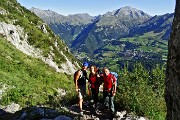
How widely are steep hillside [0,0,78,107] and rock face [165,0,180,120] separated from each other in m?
13.4

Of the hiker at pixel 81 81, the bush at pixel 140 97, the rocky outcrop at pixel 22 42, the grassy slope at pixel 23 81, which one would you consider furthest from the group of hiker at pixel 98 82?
the rocky outcrop at pixel 22 42

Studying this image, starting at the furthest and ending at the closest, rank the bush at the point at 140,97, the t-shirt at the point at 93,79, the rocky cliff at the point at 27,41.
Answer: the rocky cliff at the point at 27,41 → the t-shirt at the point at 93,79 → the bush at the point at 140,97

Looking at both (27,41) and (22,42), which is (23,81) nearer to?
(22,42)

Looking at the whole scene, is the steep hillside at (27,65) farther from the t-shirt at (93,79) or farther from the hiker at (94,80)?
the t-shirt at (93,79)

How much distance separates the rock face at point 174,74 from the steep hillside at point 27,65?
529 inches

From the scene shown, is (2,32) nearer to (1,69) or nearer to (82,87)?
(1,69)

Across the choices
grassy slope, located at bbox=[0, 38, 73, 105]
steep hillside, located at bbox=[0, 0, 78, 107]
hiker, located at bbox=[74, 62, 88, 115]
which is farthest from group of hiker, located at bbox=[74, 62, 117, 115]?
grassy slope, located at bbox=[0, 38, 73, 105]

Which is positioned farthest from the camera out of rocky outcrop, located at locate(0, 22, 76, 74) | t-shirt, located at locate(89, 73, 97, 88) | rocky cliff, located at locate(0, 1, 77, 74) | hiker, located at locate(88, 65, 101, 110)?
rocky cliff, located at locate(0, 1, 77, 74)

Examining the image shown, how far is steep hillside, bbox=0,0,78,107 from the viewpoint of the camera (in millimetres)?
27688

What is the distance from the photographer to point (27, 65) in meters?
41.9

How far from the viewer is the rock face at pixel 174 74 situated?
749 cm

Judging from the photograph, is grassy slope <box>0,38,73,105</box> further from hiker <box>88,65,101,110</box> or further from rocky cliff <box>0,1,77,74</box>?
hiker <box>88,65,101,110</box>

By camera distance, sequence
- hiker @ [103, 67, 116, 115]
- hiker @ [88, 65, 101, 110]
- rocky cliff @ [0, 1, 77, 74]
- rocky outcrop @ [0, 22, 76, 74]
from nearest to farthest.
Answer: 1. hiker @ [103, 67, 116, 115]
2. hiker @ [88, 65, 101, 110]
3. rocky outcrop @ [0, 22, 76, 74]
4. rocky cliff @ [0, 1, 77, 74]

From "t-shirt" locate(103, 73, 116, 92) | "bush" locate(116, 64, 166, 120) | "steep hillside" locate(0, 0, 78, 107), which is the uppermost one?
"steep hillside" locate(0, 0, 78, 107)
